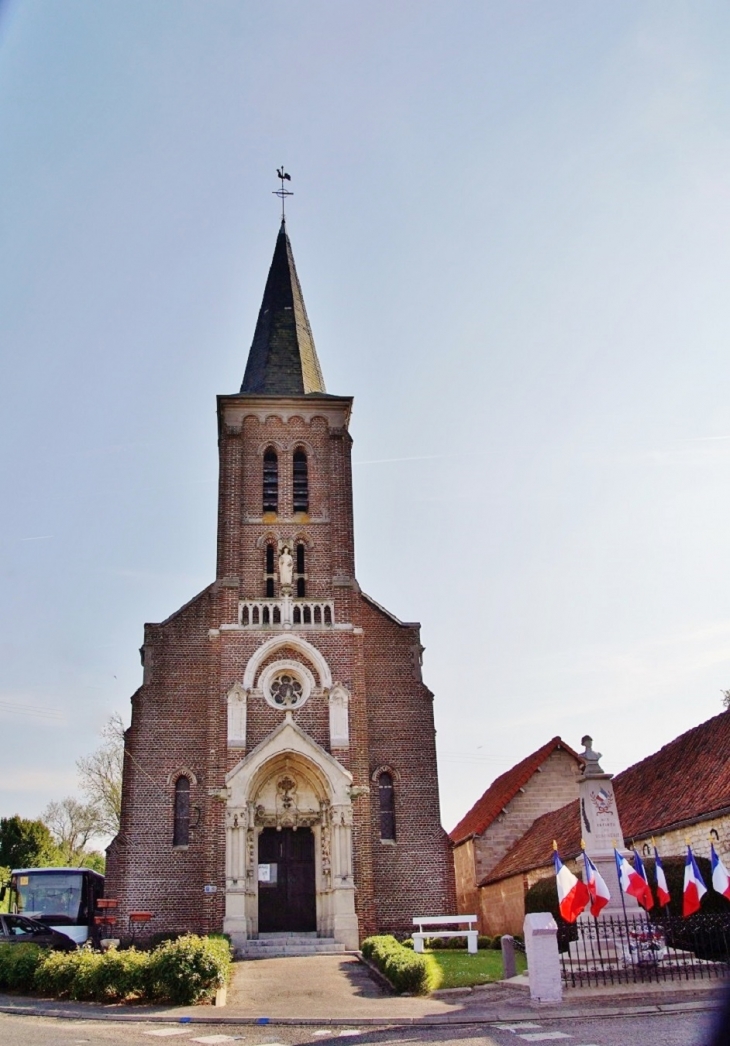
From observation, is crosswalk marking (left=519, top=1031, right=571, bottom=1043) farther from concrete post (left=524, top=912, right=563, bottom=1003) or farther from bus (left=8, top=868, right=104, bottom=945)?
bus (left=8, top=868, right=104, bottom=945)

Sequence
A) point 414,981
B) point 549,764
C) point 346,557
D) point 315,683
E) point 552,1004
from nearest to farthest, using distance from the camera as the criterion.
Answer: point 552,1004 → point 414,981 → point 315,683 → point 346,557 → point 549,764

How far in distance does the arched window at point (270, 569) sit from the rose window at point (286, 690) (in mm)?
2647

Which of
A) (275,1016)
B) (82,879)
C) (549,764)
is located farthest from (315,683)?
(275,1016)

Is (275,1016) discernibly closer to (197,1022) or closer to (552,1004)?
(197,1022)

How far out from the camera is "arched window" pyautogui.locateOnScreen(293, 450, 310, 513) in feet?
101

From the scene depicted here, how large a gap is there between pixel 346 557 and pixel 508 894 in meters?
11.9

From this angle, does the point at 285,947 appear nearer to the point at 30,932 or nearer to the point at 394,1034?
the point at 30,932

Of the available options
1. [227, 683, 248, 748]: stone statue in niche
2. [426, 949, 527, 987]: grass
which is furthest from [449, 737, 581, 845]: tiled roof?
[227, 683, 248, 748]: stone statue in niche

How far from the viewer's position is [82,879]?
89.8ft

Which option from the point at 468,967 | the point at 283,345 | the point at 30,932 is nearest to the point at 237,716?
the point at 30,932

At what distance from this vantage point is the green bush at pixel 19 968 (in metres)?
17.6

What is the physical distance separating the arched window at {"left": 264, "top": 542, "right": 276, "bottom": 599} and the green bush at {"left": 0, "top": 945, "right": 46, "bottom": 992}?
13211 millimetres

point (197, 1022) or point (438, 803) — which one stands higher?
point (438, 803)

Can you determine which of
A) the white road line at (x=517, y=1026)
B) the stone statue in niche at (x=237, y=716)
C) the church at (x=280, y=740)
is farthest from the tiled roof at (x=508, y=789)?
the white road line at (x=517, y=1026)
